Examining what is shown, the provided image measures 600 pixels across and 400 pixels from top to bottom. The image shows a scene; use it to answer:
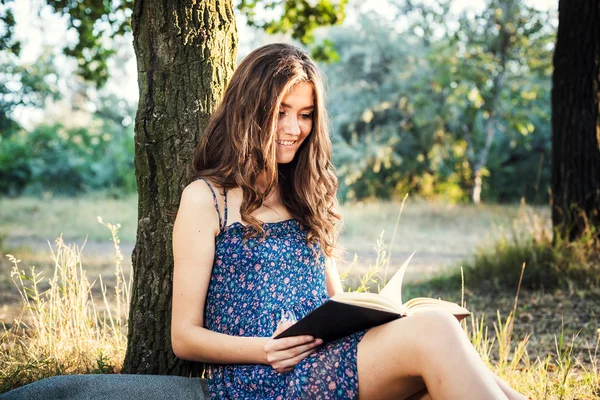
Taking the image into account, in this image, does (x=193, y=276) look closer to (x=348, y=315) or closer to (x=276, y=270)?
(x=276, y=270)

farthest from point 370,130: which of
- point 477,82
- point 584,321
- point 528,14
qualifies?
point 584,321

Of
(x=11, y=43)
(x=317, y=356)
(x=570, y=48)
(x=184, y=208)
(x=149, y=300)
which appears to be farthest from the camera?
(x=11, y=43)

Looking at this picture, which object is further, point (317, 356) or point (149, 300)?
point (149, 300)

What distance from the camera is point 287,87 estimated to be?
2393 millimetres

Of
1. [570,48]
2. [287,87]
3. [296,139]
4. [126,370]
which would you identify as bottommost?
[126,370]

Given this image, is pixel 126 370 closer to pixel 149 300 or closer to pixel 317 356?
pixel 149 300

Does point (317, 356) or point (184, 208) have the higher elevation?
point (184, 208)

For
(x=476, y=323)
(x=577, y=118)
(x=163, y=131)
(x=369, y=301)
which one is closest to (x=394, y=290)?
(x=369, y=301)

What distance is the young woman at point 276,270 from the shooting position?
1946 mm

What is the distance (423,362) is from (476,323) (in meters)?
2.60

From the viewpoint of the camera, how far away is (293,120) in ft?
8.16

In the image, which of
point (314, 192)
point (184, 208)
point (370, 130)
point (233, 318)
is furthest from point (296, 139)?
point (370, 130)

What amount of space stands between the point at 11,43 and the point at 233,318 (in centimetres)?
511

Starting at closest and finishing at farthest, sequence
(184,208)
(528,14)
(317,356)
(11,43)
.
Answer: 1. (317,356)
2. (184,208)
3. (11,43)
4. (528,14)
